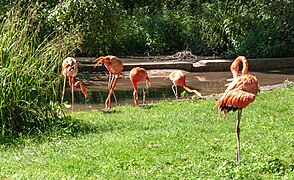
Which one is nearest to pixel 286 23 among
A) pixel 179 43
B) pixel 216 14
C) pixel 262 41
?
pixel 262 41

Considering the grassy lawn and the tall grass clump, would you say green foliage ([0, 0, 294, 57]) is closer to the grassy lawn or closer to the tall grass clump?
the tall grass clump

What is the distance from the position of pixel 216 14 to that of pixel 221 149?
15297 mm

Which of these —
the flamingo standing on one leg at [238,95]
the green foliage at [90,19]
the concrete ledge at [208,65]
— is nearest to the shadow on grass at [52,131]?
the flamingo standing on one leg at [238,95]

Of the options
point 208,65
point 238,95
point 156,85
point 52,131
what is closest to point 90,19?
point 156,85

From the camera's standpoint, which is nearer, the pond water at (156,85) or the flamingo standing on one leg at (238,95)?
the flamingo standing on one leg at (238,95)

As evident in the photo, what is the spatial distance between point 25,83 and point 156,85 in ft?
23.8

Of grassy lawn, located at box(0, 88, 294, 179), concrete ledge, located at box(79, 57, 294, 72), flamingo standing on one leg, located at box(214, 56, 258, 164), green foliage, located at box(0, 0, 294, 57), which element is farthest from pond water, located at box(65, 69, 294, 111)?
flamingo standing on one leg, located at box(214, 56, 258, 164)

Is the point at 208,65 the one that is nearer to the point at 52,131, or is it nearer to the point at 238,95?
the point at 52,131

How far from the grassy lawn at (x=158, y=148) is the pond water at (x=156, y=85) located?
9.27 feet

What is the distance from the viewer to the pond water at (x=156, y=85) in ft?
38.9

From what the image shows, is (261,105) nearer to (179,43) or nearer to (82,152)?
(82,152)

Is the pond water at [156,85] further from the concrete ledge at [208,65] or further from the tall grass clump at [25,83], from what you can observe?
the tall grass clump at [25,83]

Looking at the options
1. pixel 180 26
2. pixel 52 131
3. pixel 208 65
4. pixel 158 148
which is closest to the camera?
pixel 158 148

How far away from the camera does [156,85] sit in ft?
47.8
